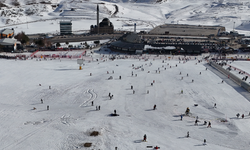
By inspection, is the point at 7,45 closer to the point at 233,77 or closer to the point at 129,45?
the point at 129,45

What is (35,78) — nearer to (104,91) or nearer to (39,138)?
(104,91)

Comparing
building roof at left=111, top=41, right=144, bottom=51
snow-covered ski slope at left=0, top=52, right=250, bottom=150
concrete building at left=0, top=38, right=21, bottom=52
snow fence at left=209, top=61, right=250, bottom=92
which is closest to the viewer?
snow-covered ski slope at left=0, top=52, right=250, bottom=150

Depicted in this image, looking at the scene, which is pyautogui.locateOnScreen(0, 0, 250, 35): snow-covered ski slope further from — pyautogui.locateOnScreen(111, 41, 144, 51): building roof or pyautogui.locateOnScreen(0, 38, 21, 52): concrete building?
pyautogui.locateOnScreen(111, 41, 144, 51): building roof

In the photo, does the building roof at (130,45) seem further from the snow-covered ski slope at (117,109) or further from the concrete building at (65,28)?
the concrete building at (65,28)

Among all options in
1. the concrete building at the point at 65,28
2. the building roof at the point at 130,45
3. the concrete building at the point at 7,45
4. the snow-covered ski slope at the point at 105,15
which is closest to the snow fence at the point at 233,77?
the building roof at the point at 130,45

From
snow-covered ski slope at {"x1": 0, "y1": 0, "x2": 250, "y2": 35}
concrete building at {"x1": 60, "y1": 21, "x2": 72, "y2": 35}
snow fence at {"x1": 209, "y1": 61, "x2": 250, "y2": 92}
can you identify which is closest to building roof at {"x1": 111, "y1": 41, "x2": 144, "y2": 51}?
snow fence at {"x1": 209, "y1": 61, "x2": 250, "y2": 92}

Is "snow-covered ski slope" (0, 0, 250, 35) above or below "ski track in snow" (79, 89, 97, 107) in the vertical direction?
above

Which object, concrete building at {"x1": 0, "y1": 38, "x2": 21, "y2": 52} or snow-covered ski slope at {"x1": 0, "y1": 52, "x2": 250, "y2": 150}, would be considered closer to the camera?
snow-covered ski slope at {"x1": 0, "y1": 52, "x2": 250, "y2": 150}

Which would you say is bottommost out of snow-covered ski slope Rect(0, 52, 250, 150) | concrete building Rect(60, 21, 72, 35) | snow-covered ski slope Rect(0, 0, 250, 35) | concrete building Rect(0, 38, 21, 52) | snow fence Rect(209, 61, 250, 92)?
snow-covered ski slope Rect(0, 52, 250, 150)

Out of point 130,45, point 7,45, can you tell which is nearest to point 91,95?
point 130,45
